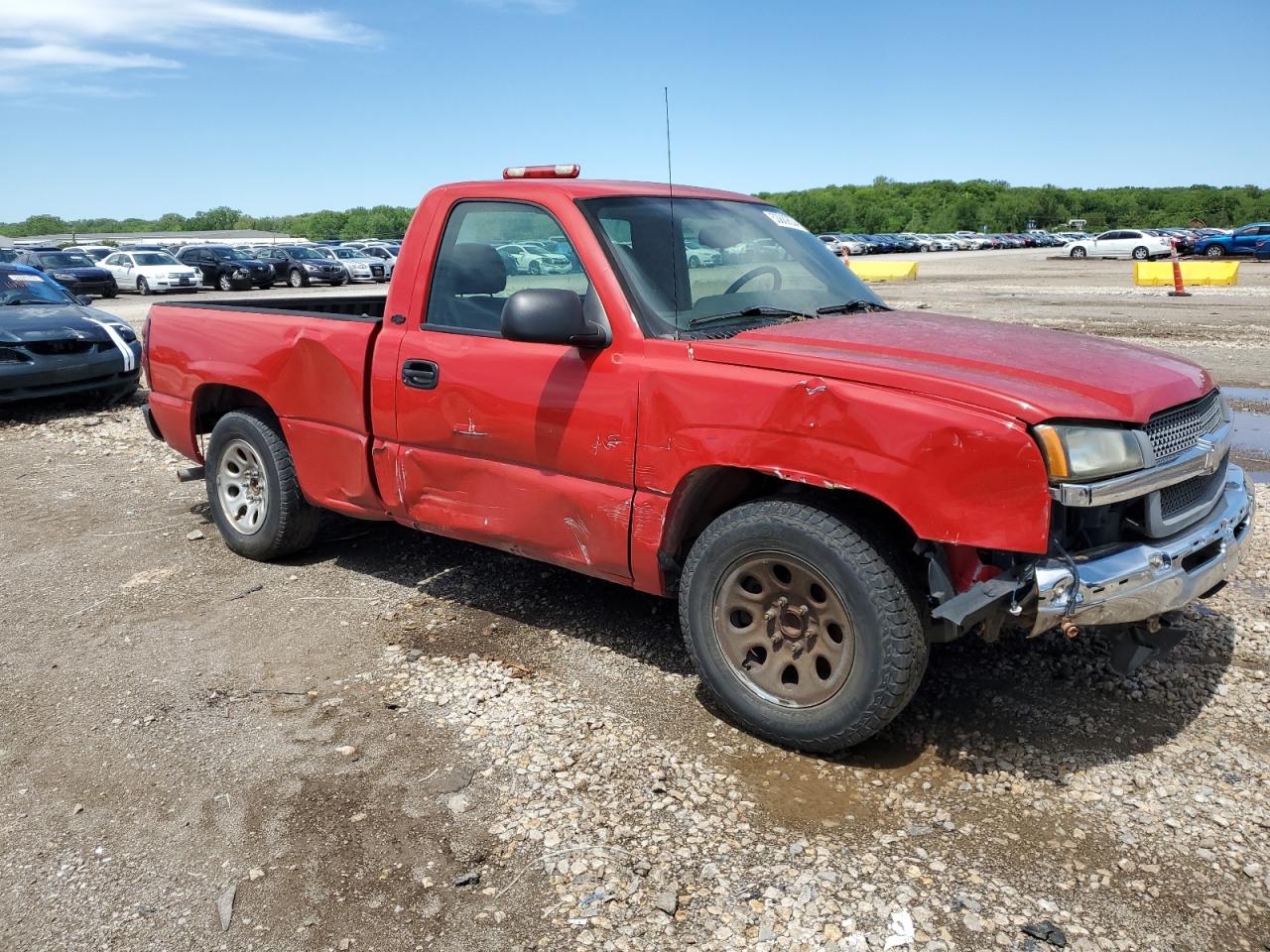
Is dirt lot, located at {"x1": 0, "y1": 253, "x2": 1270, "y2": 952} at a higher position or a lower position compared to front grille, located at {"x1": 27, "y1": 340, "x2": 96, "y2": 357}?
lower

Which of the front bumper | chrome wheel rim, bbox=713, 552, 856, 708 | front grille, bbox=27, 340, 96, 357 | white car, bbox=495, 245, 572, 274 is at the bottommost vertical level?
chrome wheel rim, bbox=713, 552, 856, 708

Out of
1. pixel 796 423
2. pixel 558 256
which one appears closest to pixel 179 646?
pixel 558 256

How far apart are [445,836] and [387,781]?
16.7 inches

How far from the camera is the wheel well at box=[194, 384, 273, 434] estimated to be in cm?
Answer: 574

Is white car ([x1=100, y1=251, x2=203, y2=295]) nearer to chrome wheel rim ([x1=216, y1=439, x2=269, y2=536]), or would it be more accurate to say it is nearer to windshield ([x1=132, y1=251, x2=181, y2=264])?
windshield ([x1=132, y1=251, x2=181, y2=264])

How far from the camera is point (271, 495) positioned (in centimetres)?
550

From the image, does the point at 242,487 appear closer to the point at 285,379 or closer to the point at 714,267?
the point at 285,379

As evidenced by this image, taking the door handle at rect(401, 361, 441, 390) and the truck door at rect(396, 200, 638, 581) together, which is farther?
the door handle at rect(401, 361, 441, 390)

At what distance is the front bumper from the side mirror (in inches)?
71.0

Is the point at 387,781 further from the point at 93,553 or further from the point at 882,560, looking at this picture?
the point at 93,553

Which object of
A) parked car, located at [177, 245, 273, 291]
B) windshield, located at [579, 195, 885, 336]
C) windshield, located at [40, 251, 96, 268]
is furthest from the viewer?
parked car, located at [177, 245, 273, 291]

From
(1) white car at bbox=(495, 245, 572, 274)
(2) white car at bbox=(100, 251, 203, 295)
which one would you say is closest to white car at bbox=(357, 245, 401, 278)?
(2) white car at bbox=(100, 251, 203, 295)

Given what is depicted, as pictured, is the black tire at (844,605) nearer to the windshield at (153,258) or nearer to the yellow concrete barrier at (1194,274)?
the yellow concrete barrier at (1194,274)

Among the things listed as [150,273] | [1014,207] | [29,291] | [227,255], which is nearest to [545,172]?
[29,291]
